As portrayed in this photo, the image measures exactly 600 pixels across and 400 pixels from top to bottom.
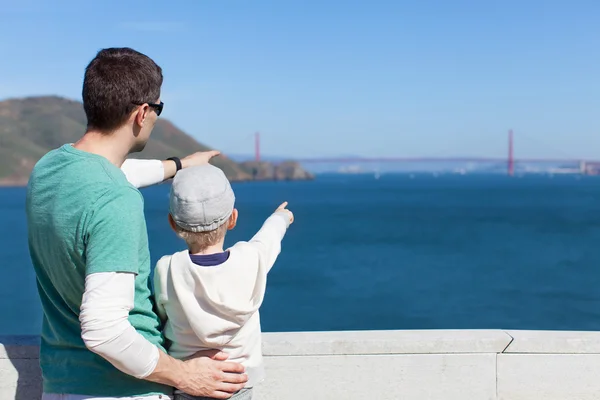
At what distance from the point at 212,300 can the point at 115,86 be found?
1.55 feet

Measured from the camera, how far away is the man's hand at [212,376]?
4.94 feet

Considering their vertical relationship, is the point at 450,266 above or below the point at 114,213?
below

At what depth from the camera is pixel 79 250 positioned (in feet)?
4.41

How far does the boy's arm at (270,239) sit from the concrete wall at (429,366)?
0.63 metres

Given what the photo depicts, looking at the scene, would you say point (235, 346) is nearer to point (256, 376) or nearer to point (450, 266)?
point (256, 376)

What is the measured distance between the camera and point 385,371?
2.32 m

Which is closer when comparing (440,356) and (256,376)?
(256,376)

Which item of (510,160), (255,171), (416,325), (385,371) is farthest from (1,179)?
(385,371)

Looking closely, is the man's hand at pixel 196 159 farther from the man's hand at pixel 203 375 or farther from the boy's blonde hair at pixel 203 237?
the man's hand at pixel 203 375

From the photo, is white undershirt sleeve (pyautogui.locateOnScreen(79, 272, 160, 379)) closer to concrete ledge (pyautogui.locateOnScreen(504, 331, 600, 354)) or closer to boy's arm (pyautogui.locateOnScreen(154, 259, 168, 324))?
boy's arm (pyautogui.locateOnScreen(154, 259, 168, 324))

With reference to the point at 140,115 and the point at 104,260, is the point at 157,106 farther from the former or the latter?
the point at 104,260

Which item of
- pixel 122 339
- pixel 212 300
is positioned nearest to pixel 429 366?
pixel 212 300

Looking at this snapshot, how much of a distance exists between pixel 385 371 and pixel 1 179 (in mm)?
118871

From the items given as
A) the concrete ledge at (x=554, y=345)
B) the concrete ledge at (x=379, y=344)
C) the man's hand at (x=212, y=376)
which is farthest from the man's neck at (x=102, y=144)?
the concrete ledge at (x=554, y=345)
